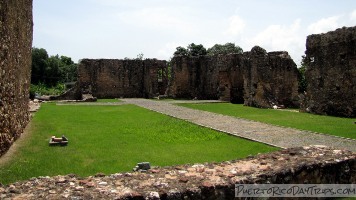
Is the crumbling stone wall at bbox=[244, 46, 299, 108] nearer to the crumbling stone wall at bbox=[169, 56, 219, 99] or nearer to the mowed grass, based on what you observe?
the crumbling stone wall at bbox=[169, 56, 219, 99]

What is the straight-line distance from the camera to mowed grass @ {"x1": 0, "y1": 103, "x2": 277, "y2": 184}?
23.8 feet

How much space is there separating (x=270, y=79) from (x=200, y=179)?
17854mm

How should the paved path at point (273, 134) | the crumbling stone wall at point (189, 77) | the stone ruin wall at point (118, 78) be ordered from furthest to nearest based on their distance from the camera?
the stone ruin wall at point (118, 78), the crumbling stone wall at point (189, 77), the paved path at point (273, 134)

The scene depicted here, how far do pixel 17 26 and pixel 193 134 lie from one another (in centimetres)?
591

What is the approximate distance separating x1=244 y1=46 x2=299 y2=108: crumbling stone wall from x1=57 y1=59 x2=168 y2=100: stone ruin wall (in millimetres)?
11122

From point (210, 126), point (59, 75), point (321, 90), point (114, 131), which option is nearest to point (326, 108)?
point (321, 90)

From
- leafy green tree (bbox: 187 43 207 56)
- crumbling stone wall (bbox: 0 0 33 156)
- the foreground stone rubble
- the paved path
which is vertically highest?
leafy green tree (bbox: 187 43 207 56)

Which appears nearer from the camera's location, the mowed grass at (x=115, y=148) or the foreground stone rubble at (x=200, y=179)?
the foreground stone rubble at (x=200, y=179)

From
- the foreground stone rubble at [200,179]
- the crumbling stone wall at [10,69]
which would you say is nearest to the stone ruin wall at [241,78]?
the crumbling stone wall at [10,69]

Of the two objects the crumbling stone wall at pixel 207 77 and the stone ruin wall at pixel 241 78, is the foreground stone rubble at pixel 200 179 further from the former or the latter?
the crumbling stone wall at pixel 207 77

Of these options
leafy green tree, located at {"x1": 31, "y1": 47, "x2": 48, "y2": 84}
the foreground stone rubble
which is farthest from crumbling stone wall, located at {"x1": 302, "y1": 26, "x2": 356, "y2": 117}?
leafy green tree, located at {"x1": 31, "y1": 47, "x2": 48, "y2": 84}

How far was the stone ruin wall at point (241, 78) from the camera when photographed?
2117 centimetres

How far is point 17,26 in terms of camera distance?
1058 centimetres

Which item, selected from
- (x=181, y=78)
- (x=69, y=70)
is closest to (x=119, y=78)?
(x=181, y=78)
